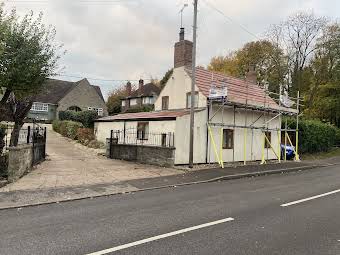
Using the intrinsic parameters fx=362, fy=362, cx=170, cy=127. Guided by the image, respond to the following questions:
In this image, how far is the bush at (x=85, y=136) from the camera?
29.6m

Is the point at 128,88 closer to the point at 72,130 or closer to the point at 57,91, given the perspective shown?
the point at 57,91

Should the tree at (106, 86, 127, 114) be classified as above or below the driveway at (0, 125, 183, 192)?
above

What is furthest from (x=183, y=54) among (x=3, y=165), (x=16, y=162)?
(x=16, y=162)

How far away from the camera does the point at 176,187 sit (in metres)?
13.1

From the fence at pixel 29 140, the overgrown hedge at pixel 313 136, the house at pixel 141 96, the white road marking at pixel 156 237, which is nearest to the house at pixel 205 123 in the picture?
the overgrown hedge at pixel 313 136

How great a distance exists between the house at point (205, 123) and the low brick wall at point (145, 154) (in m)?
0.05

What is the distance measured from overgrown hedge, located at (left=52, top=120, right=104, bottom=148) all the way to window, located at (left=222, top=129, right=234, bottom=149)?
1073cm

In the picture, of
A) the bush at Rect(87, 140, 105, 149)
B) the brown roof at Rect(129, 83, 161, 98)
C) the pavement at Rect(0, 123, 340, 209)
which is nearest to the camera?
the pavement at Rect(0, 123, 340, 209)

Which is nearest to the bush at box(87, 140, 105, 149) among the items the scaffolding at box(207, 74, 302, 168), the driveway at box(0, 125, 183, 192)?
the driveway at box(0, 125, 183, 192)

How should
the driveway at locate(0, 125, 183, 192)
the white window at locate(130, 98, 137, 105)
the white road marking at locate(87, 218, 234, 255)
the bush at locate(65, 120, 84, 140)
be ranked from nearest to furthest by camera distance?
the white road marking at locate(87, 218, 234, 255)
the driveway at locate(0, 125, 183, 192)
the bush at locate(65, 120, 84, 140)
the white window at locate(130, 98, 137, 105)

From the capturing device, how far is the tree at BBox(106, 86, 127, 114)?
226 feet

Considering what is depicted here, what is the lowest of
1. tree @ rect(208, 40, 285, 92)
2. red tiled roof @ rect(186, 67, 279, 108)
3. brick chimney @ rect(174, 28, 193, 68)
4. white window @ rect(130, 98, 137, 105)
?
red tiled roof @ rect(186, 67, 279, 108)

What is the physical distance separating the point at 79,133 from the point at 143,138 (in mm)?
10471

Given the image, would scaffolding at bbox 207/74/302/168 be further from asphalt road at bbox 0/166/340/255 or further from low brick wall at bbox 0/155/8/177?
low brick wall at bbox 0/155/8/177
